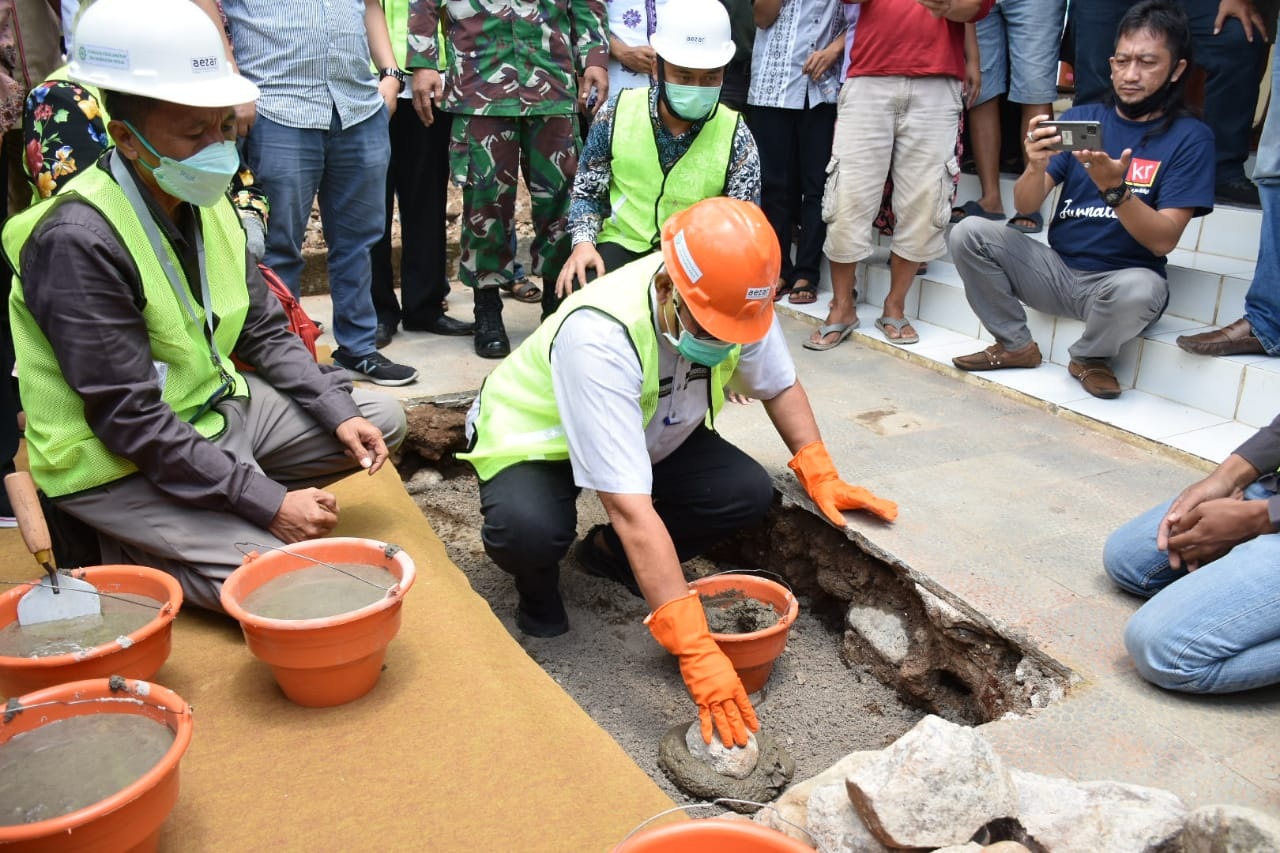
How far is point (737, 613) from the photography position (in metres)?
2.87

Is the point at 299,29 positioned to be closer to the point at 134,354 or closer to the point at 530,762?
the point at 134,354

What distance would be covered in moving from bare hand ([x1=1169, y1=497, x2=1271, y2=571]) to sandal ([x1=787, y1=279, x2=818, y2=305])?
308 cm

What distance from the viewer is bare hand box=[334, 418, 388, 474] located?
2.73m

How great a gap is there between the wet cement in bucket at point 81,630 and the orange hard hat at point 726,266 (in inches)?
52.5

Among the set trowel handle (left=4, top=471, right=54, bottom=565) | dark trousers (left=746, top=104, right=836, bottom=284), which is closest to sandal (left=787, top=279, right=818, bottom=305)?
dark trousers (left=746, top=104, right=836, bottom=284)

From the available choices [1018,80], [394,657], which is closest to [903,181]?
[1018,80]

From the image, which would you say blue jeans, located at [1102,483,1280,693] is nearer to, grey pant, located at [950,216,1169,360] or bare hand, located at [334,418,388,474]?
grey pant, located at [950,216,1169,360]

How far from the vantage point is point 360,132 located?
395 centimetres

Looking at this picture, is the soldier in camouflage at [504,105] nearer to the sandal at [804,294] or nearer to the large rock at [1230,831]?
the sandal at [804,294]

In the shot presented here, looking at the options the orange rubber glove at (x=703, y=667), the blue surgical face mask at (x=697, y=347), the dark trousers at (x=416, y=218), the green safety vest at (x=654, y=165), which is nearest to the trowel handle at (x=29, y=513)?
the orange rubber glove at (x=703, y=667)

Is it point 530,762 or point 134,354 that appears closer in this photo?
point 530,762

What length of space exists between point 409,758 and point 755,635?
3.08 feet

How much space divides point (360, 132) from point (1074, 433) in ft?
9.57

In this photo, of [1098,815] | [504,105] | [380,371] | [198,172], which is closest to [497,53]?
[504,105]
